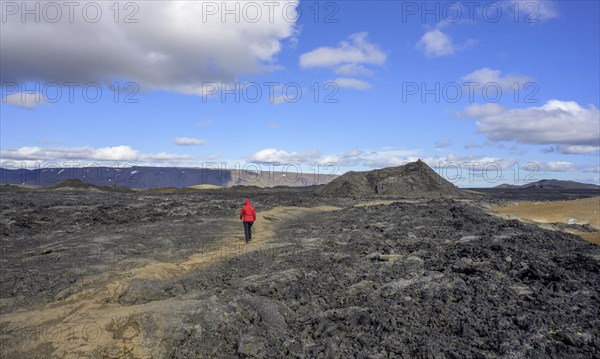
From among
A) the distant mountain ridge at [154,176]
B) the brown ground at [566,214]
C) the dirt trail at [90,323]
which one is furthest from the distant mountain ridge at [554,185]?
the dirt trail at [90,323]

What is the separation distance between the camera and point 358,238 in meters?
13.4

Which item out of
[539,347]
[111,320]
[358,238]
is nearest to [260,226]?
[358,238]

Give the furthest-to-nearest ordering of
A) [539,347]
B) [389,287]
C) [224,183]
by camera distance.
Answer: [224,183], [389,287], [539,347]

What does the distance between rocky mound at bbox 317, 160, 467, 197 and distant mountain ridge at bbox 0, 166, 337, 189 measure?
67.6m

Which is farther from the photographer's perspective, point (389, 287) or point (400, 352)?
point (389, 287)

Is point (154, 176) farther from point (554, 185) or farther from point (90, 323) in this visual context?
point (90, 323)

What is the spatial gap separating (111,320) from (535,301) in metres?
6.45

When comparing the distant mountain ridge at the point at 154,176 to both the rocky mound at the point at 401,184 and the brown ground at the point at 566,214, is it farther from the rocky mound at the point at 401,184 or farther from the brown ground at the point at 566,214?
the brown ground at the point at 566,214

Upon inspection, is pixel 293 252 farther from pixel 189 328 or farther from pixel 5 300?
pixel 5 300

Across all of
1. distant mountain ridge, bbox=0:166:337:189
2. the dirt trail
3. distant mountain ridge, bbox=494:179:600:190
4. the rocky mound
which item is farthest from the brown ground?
distant mountain ridge, bbox=0:166:337:189

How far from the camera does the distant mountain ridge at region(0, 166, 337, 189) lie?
113794 millimetres

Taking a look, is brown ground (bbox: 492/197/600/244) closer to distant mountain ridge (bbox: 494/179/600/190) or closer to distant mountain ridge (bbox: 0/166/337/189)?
distant mountain ridge (bbox: 494/179/600/190)

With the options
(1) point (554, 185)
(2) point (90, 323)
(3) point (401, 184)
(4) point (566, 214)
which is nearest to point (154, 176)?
(3) point (401, 184)

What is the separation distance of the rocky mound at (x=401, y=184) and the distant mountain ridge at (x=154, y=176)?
67.6 m
